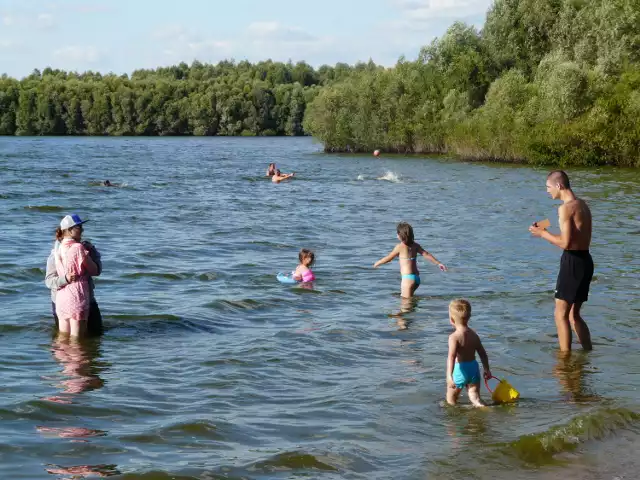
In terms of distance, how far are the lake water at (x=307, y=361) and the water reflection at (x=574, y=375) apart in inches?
1.6

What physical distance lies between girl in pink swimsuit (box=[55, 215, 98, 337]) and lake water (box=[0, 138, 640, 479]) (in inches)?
12.5

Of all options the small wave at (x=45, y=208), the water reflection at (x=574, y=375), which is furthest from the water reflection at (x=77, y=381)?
the small wave at (x=45, y=208)

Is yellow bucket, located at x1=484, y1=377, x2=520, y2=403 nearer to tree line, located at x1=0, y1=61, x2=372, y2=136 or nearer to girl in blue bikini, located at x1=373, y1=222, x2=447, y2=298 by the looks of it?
girl in blue bikini, located at x1=373, y1=222, x2=447, y2=298

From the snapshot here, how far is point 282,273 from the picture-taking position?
17.2 m

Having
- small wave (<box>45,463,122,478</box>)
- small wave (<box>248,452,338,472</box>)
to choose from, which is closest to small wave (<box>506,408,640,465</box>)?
small wave (<box>248,452,338,472</box>)

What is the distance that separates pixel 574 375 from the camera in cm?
1013

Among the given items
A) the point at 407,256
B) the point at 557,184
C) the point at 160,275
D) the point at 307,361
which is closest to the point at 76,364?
the point at 307,361

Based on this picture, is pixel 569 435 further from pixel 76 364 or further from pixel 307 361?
pixel 76 364

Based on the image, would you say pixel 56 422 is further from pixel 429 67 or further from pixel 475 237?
pixel 429 67

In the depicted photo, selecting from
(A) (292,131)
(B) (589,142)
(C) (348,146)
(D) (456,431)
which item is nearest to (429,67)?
(C) (348,146)

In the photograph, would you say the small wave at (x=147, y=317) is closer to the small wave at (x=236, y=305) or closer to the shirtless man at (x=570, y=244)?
the small wave at (x=236, y=305)

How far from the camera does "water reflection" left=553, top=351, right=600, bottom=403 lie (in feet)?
30.6

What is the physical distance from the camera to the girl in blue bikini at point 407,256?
561 inches

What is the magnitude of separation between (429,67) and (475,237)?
46908 mm
